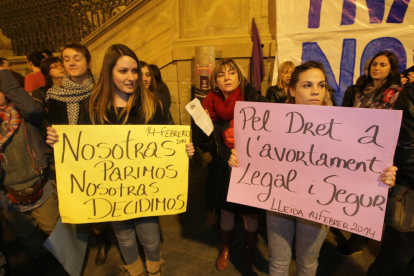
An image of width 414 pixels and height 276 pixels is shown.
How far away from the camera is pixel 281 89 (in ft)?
11.5

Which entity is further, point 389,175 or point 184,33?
point 184,33

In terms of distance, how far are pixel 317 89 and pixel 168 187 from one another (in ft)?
4.00

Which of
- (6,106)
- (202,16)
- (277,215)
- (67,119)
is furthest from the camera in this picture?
(202,16)

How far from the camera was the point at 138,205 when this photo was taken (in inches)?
67.3

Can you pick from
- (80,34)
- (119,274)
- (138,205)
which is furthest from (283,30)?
(80,34)

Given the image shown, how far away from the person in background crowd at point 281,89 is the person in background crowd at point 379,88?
0.94m

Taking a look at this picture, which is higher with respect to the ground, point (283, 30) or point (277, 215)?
point (283, 30)

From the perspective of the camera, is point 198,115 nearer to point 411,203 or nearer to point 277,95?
point 411,203

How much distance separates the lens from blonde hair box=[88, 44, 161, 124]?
1.70 m

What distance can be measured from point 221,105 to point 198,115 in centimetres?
38

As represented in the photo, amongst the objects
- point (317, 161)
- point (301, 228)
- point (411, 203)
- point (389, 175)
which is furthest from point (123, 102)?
point (411, 203)

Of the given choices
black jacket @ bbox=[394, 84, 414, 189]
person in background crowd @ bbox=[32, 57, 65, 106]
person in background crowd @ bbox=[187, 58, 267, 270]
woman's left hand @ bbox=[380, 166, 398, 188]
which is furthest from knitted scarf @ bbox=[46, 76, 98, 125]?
black jacket @ bbox=[394, 84, 414, 189]

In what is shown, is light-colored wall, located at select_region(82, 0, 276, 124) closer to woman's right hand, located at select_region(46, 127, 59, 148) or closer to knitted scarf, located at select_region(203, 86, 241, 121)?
knitted scarf, located at select_region(203, 86, 241, 121)

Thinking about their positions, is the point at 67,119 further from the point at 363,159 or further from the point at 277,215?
the point at 363,159
